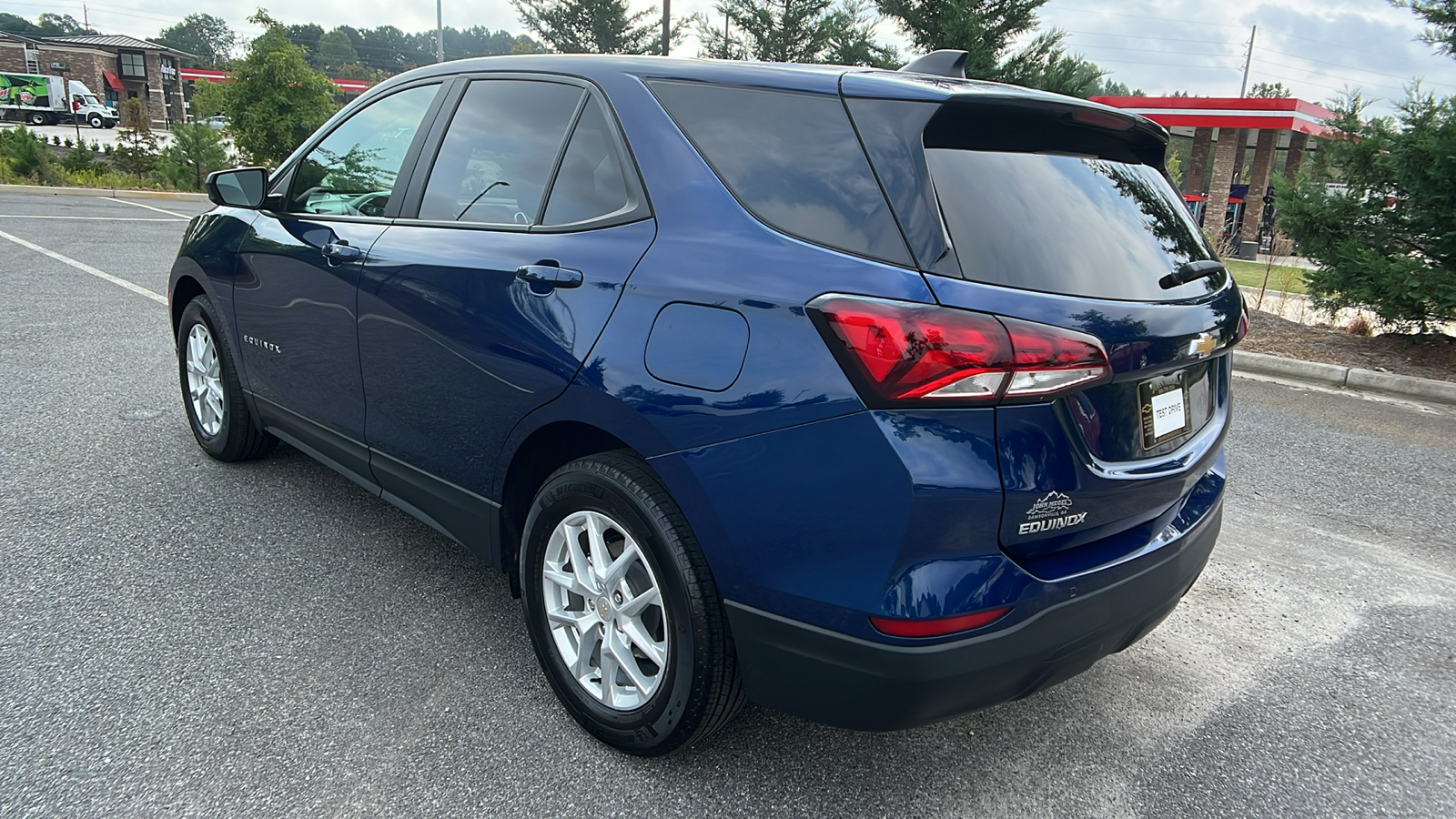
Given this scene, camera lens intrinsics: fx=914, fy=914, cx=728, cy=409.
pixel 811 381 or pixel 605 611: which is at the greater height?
pixel 811 381

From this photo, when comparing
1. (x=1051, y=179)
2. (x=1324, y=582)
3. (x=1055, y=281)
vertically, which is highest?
(x=1051, y=179)

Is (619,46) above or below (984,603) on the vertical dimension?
above

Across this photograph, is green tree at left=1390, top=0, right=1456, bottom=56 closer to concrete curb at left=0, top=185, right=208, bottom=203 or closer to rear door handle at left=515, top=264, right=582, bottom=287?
rear door handle at left=515, top=264, right=582, bottom=287

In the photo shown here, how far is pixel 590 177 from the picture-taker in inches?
95.3

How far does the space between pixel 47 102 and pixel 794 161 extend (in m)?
64.7

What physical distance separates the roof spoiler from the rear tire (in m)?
3.07

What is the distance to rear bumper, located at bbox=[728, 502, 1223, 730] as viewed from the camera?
1.82 m

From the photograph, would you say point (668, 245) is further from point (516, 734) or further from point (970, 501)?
point (516, 734)

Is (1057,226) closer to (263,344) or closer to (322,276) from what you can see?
(322,276)

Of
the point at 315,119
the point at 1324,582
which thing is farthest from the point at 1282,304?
the point at 315,119

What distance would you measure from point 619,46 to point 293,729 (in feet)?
149

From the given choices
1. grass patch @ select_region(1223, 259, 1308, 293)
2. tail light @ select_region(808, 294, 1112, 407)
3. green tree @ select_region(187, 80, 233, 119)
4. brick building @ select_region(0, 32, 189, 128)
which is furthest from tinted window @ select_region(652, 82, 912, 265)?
brick building @ select_region(0, 32, 189, 128)

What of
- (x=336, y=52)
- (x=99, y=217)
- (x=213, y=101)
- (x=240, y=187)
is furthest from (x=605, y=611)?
(x=336, y=52)

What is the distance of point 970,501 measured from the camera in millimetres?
1752
